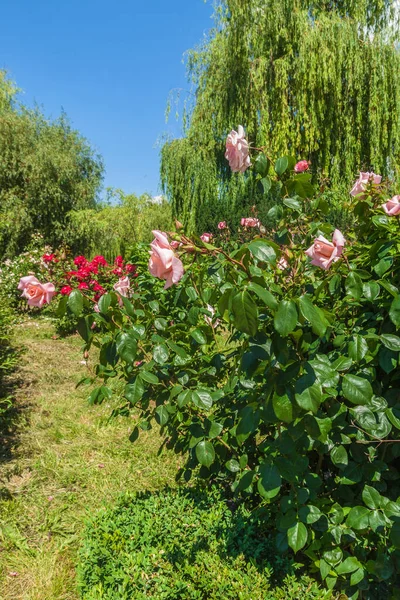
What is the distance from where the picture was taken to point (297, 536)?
131 cm

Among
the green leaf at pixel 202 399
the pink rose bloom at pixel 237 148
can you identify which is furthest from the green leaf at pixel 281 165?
the green leaf at pixel 202 399

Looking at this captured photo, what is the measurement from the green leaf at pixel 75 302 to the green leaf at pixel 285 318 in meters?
0.53

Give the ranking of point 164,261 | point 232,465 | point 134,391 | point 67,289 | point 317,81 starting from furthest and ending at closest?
point 317,81 < point 67,289 < point 232,465 < point 134,391 < point 164,261

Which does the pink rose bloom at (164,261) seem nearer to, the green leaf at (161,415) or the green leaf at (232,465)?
the green leaf at (161,415)

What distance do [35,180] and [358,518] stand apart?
37.5ft

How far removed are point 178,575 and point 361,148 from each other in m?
8.53

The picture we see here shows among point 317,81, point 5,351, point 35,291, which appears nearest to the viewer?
point 35,291

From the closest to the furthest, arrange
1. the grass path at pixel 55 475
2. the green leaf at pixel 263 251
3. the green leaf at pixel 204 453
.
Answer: the green leaf at pixel 263 251, the green leaf at pixel 204 453, the grass path at pixel 55 475

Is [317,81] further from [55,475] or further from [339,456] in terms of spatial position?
[339,456]

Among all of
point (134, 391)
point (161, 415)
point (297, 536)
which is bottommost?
point (297, 536)

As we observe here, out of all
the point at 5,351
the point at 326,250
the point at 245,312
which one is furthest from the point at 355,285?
the point at 5,351

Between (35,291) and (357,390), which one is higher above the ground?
(35,291)

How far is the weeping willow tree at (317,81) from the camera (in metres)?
8.16

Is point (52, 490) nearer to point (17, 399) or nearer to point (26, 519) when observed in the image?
point (26, 519)
